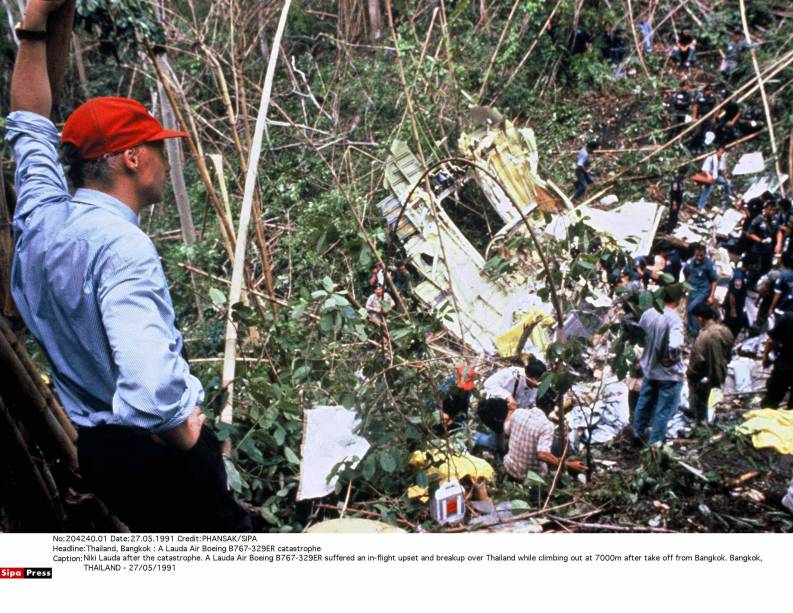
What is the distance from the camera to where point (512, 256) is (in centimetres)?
268

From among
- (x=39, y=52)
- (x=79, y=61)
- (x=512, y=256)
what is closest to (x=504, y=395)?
(x=512, y=256)

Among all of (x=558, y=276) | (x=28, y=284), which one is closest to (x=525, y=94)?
(x=558, y=276)

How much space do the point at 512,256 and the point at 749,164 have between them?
951 mm

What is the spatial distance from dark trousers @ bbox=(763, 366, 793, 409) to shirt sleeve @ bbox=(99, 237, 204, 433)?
6.39ft

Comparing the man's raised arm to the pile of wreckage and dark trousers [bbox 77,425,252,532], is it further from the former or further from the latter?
the pile of wreckage

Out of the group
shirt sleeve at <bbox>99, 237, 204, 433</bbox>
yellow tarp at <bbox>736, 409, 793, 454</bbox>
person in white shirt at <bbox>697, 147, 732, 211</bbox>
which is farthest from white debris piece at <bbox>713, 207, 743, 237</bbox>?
shirt sleeve at <bbox>99, 237, 204, 433</bbox>

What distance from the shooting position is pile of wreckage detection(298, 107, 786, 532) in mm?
2547

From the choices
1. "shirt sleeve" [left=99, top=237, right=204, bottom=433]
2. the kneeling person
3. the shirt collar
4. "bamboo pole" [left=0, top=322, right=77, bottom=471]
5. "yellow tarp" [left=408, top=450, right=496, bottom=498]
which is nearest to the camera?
"shirt sleeve" [left=99, top=237, right=204, bottom=433]

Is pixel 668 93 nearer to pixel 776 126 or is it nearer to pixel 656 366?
pixel 776 126

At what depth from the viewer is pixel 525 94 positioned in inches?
113

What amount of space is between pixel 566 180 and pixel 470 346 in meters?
0.79

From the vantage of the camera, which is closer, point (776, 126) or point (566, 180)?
point (776, 126)

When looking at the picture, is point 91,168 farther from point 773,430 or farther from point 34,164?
point 773,430

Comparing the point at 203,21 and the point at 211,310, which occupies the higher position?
the point at 203,21
